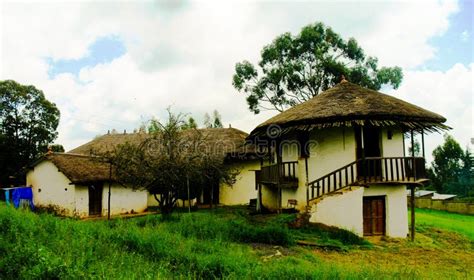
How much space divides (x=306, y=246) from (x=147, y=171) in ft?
23.3

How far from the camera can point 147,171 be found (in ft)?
50.8

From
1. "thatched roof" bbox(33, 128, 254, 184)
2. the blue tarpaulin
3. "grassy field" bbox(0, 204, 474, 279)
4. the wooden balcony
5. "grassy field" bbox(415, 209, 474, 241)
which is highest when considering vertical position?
"thatched roof" bbox(33, 128, 254, 184)

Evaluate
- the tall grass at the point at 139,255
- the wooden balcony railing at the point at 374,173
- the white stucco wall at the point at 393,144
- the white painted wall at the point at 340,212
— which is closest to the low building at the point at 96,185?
the wooden balcony railing at the point at 374,173

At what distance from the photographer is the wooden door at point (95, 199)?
887 inches

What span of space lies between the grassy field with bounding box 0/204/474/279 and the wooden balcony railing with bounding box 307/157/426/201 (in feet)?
6.79

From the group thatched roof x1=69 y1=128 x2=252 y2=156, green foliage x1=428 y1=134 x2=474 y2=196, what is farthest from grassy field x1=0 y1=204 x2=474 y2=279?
green foliage x1=428 y1=134 x2=474 y2=196

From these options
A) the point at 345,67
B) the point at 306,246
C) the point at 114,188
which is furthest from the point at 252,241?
the point at 345,67

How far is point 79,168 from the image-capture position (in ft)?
74.5

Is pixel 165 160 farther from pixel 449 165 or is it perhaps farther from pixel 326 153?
pixel 449 165

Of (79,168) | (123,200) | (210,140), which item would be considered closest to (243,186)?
(210,140)

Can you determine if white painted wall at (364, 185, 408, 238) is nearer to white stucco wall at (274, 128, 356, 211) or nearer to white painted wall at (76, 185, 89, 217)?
white stucco wall at (274, 128, 356, 211)

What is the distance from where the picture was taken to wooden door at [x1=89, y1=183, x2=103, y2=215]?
22534mm

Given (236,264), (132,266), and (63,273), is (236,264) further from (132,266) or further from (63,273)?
(63,273)

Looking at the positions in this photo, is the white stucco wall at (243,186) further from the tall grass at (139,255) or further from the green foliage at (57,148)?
the green foliage at (57,148)
